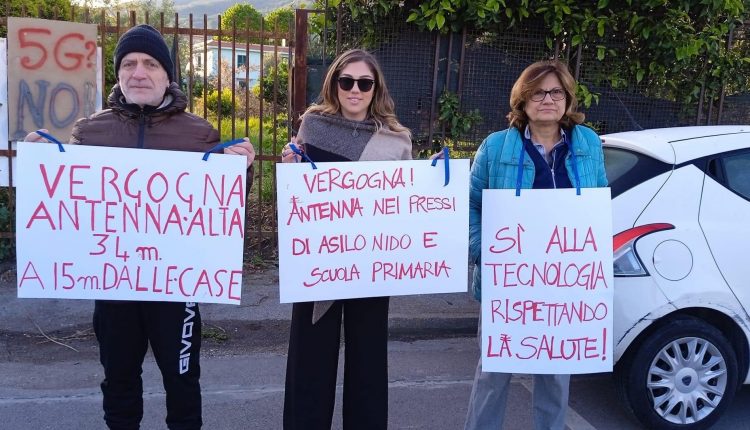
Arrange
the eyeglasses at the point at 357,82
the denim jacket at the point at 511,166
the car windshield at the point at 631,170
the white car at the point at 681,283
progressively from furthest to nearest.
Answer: the car windshield at the point at 631,170, the white car at the point at 681,283, the denim jacket at the point at 511,166, the eyeglasses at the point at 357,82

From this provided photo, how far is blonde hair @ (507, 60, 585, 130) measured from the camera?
2.79 m

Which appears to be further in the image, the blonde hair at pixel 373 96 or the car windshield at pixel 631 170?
the car windshield at pixel 631 170

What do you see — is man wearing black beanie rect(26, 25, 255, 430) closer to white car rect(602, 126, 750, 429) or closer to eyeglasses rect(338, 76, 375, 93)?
eyeglasses rect(338, 76, 375, 93)

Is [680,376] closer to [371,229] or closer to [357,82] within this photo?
[371,229]

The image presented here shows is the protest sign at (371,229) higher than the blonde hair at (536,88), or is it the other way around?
the blonde hair at (536,88)

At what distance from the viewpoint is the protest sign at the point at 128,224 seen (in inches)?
101

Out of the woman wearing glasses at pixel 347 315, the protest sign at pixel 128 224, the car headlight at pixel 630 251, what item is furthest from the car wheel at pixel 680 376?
the protest sign at pixel 128 224

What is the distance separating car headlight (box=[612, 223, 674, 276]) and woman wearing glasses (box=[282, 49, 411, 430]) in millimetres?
1355

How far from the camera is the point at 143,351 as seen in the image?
9.23ft

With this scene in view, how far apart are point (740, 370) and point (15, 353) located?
181 inches

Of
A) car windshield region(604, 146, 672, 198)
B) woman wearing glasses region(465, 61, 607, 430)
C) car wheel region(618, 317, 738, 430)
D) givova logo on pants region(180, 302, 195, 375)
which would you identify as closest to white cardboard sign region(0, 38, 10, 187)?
givova logo on pants region(180, 302, 195, 375)

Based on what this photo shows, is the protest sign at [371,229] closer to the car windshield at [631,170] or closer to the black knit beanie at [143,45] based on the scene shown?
the black knit beanie at [143,45]

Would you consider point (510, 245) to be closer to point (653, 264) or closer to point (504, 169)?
point (504, 169)

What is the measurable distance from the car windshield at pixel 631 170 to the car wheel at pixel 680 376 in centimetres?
76
